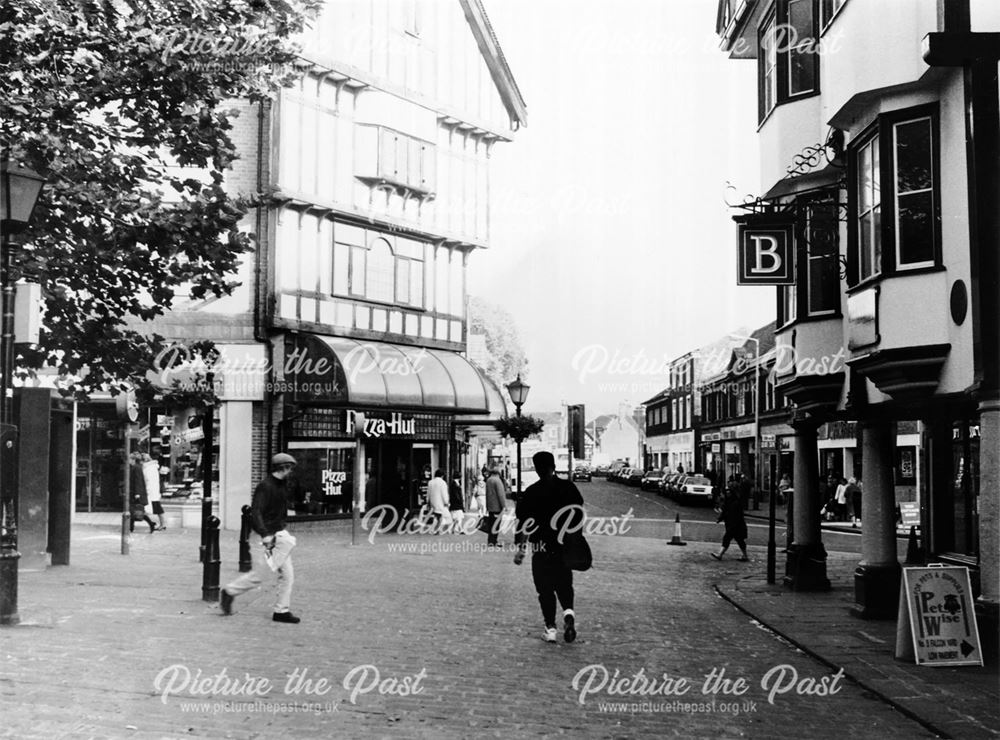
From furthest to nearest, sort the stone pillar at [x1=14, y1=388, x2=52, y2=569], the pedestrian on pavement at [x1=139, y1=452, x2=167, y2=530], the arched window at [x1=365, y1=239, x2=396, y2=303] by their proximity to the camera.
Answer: the arched window at [x1=365, y1=239, x2=396, y2=303] → the pedestrian on pavement at [x1=139, y1=452, x2=167, y2=530] → the stone pillar at [x1=14, y1=388, x2=52, y2=569]

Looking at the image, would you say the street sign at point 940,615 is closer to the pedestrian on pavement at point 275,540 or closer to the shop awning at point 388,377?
the pedestrian on pavement at point 275,540

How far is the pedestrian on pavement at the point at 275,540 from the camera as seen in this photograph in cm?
1125

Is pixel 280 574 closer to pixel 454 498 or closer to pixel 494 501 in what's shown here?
pixel 494 501

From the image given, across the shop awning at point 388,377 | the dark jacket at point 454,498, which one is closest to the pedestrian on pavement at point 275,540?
the shop awning at point 388,377

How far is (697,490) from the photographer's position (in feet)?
158

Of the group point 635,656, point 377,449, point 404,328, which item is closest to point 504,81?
point 404,328

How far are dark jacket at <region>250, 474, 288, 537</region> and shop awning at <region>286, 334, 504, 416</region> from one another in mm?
14502

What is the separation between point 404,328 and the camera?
29.5 meters

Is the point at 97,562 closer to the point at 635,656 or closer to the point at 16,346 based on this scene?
the point at 16,346

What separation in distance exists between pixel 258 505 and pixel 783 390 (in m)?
8.38

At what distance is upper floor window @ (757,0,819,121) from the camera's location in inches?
595

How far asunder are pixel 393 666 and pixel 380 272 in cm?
2054

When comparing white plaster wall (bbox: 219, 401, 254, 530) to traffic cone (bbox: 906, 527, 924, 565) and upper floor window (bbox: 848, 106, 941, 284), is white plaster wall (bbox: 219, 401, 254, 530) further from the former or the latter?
upper floor window (bbox: 848, 106, 941, 284)

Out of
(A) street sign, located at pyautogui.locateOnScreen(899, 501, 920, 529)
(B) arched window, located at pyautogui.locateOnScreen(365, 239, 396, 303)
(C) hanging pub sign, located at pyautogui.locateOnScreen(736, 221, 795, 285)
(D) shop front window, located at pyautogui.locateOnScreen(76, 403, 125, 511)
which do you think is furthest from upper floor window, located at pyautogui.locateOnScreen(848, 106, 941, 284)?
(D) shop front window, located at pyautogui.locateOnScreen(76, 403, 125, 511)
